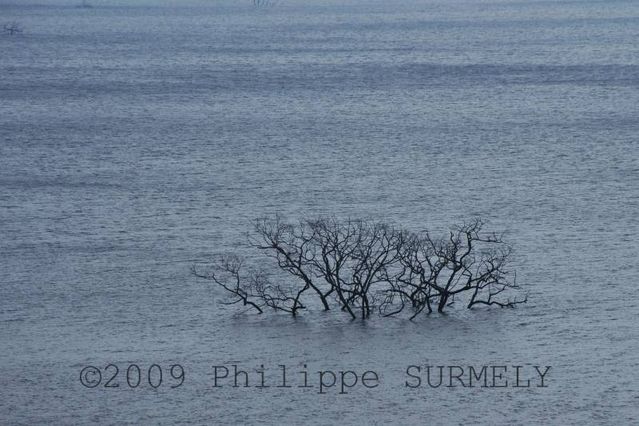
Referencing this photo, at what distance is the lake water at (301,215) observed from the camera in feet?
137

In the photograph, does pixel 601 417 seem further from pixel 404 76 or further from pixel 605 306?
pixel 404 76

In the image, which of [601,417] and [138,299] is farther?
[138,299]

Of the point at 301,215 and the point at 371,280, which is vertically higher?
the point at 301,215

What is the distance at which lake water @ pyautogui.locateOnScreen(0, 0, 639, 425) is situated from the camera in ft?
137

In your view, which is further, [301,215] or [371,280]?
[301,215]

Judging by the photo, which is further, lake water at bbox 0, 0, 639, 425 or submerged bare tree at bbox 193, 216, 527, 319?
submerged bare tree at bbox 193, 216, 527, 319

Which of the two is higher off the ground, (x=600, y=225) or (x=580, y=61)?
(x=580, y=61)

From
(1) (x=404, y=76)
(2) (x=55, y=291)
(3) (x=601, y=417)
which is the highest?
(1) (x=404, y=76)

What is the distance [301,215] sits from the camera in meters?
66.9

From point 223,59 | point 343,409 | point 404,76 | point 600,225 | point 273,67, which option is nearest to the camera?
point 343,409

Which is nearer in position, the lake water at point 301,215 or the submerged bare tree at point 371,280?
the lake water at point 301,215

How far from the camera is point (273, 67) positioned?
500ft

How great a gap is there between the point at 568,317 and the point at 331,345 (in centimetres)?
959

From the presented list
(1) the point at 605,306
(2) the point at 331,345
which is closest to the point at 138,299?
(2) the point at 331,345
